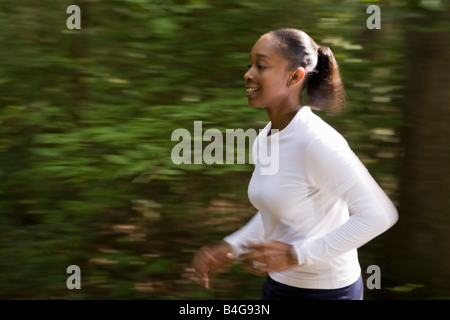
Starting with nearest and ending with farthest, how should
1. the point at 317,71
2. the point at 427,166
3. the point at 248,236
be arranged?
the point at 317,71
the point at 248,236
the point at 427,166

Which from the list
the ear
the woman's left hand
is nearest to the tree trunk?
the ear

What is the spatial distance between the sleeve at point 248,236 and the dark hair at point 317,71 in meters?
0.57

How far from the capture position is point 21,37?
161 inches

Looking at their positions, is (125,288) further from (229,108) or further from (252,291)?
(229,108)

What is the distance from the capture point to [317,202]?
2256 millimetres

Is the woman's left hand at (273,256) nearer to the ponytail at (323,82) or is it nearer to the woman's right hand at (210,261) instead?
the woman's right hand at (210,261)

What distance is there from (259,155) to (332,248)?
54 cm

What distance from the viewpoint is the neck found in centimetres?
239

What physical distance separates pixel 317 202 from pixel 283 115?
1.28 ft

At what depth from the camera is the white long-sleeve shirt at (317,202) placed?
82.9 inches

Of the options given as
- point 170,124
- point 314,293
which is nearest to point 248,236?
point 314,293

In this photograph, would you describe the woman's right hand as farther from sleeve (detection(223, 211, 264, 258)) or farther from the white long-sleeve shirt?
the white long-sleeve shirt

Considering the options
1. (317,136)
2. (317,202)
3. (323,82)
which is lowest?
(317,202)

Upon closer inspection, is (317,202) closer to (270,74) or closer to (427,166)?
(270,74)
